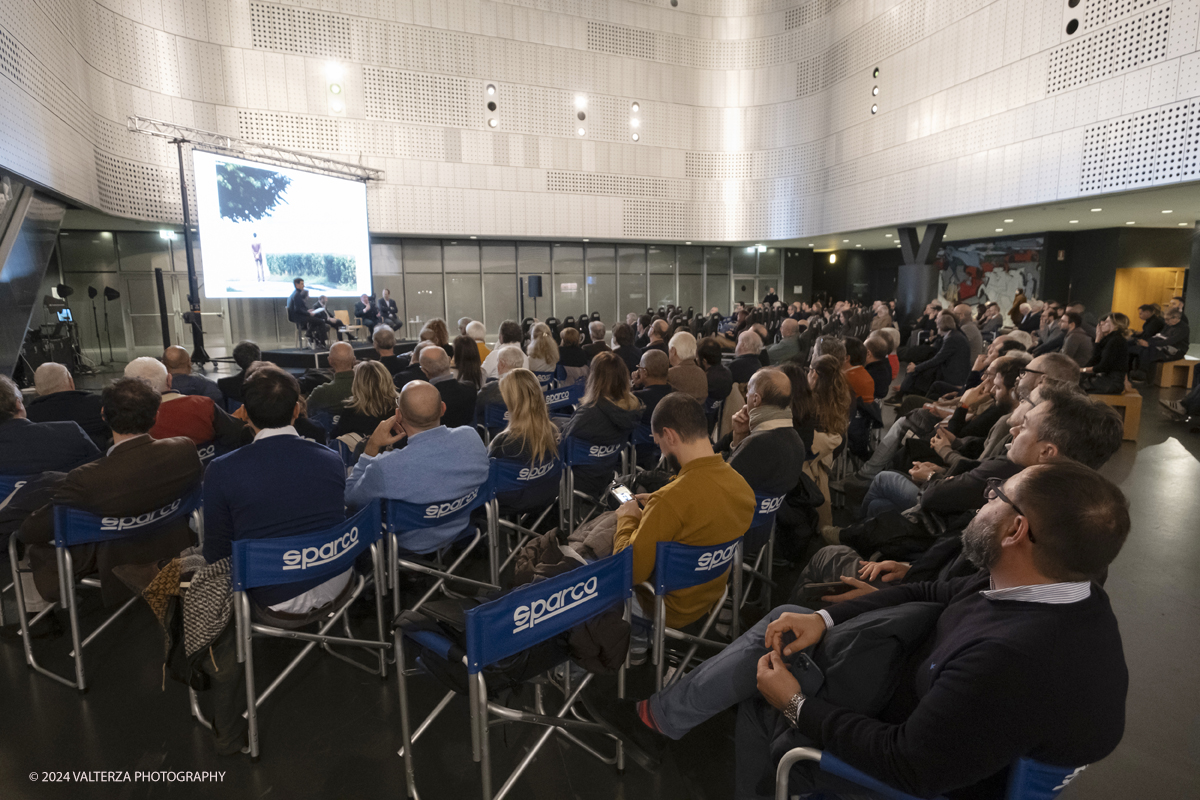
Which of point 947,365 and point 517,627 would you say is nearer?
point 517,627

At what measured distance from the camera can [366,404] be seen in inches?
164

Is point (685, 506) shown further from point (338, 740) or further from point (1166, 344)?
point (1166, 344)

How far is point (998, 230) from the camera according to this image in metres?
16.3

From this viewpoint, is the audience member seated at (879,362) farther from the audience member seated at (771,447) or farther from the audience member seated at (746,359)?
the audience member seated at (771,447)

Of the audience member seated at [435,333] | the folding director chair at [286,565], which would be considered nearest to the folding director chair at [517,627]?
the folding director chair at [286,565]

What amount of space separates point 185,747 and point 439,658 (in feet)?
4.34

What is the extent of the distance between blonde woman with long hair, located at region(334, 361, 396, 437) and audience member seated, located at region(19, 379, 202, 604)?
1229mm

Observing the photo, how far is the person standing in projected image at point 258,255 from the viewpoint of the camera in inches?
466

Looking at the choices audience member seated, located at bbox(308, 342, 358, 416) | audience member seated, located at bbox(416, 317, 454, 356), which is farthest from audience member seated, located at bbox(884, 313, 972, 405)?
audience member seated, located at bbox(308, 342, 358, 416)

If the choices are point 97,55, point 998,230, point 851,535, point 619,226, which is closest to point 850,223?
point 998,230

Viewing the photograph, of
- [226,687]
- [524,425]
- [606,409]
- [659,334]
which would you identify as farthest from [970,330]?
[226,687]

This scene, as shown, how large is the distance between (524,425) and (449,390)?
1.30 meters

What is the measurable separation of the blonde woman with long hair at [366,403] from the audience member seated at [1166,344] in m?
11.1

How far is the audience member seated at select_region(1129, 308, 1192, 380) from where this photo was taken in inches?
362
